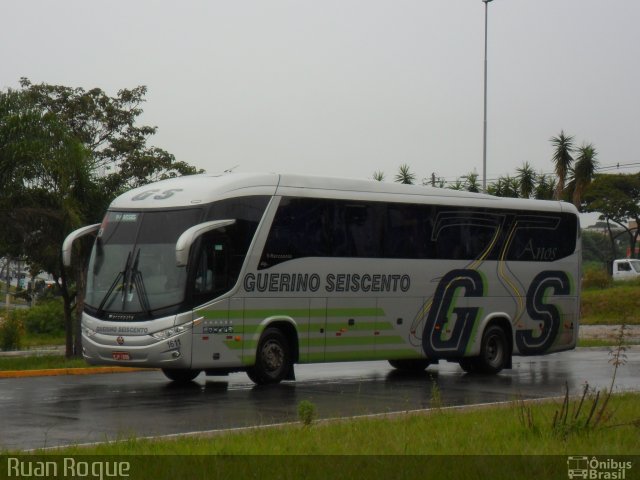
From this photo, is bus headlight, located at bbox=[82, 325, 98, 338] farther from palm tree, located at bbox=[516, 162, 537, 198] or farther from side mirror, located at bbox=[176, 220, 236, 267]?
palm tree, located at bbox=[516, 162, 537, 198]

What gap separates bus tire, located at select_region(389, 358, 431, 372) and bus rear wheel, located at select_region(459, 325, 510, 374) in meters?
0.84

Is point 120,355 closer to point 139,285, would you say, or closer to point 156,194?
point 139,285

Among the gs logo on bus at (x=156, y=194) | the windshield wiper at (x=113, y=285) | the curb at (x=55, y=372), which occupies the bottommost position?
the curb at (x=55, y=372)

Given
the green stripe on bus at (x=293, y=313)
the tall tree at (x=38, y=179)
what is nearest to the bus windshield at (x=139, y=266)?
the green stripe on bus at (x=293, y=313)

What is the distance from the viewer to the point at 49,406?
1520 centimetres

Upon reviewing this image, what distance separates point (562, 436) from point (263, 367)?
29.0 feet

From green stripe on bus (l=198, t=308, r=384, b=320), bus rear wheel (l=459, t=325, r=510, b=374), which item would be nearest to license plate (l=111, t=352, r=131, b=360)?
green stripe on bus (l=198, t=308, r=384, b=320)

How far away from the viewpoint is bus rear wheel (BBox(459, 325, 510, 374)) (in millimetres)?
22156

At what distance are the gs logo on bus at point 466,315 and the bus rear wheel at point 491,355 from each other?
37 cm

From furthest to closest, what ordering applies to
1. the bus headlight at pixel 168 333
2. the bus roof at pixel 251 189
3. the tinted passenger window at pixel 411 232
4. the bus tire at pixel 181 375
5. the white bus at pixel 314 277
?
the bus tire at pixel 181 375 < the tinted passenger window at pixel 411 232 < the bus roof at pixel 251 189 < the white bus at pixel 314 277 < the bus headlight at pixel 168 333

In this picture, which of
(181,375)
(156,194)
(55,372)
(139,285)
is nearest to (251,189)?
(156,194)

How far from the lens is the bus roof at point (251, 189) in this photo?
18375 mm

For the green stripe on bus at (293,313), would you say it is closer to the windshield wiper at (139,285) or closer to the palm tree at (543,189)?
the windshield wiper at (139,285)

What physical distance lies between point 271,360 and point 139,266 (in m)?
2.72
